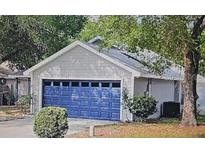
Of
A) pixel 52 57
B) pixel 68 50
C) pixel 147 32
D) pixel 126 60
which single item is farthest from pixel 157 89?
pixel 52 57

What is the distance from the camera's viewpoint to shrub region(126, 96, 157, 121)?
45.4ft

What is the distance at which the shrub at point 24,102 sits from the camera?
13.4 meters

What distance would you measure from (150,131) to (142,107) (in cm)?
109

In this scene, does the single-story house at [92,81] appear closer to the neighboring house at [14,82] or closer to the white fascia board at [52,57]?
the white fascia board at [52,57]

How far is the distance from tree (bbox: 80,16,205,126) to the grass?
400 millimetres

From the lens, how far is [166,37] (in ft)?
41.2

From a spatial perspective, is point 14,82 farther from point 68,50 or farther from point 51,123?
point 51,123

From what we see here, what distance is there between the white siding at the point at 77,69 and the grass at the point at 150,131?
57 cm

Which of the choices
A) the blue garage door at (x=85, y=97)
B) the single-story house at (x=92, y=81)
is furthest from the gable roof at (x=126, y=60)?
the blue garage door at (x=85, y=97)

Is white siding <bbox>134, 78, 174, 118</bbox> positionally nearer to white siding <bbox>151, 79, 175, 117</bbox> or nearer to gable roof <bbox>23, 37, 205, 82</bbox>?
white siding <bbox>151, 79, 175, 117</bbox>

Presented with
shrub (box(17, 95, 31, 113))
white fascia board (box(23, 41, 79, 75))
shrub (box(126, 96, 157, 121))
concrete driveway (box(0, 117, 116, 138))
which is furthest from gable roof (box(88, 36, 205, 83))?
shrub (box(17, 95, 31, 113))
